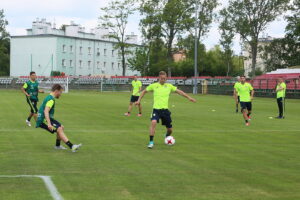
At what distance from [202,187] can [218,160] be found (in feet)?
10.3

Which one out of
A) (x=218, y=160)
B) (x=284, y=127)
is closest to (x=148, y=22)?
(x=284, y=127)

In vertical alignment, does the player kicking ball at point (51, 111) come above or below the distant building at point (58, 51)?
below

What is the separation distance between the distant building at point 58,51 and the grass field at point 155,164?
78.9m

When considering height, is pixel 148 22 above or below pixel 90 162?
above

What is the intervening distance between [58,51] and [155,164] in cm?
9325

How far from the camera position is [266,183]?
350 inches

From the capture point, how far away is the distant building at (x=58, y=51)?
334 feet

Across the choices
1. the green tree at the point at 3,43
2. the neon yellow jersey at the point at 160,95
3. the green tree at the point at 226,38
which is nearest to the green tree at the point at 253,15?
the green tree at the point at 226,38

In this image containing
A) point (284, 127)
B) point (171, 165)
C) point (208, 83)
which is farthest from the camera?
point (208, 83)

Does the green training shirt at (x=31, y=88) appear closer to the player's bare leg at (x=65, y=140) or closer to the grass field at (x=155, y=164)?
the grass field at (x=155, y=164)

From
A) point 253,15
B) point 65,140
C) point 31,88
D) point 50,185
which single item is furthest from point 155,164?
point 253,15

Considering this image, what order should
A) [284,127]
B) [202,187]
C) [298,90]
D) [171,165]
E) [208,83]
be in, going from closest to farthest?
[202,187] → [171,165] → [284,127] → [298,90] → [208,83]

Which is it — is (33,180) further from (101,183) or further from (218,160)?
(218,160)

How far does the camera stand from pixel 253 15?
252 ft
